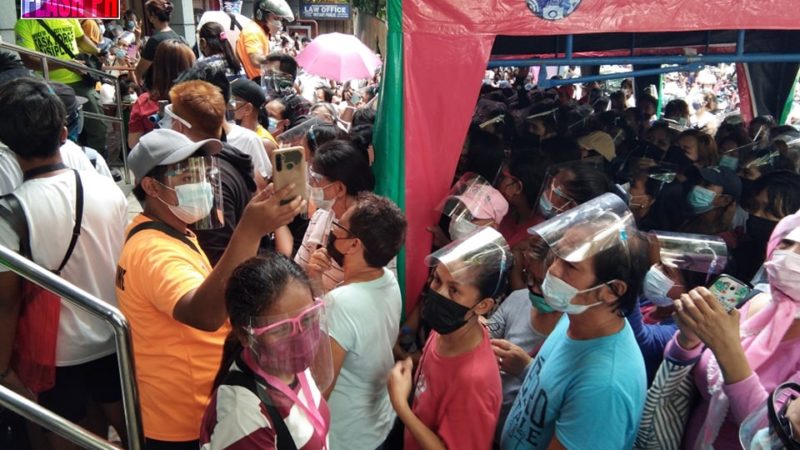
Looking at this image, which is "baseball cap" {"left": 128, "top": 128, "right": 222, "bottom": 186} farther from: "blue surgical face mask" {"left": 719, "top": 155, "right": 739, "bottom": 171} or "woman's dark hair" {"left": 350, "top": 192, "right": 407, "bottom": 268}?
"blue surgical face mask" {"left": 719, "top": 155, "right": 739, "bottom": 171}

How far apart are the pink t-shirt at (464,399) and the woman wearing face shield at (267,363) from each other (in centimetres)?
46

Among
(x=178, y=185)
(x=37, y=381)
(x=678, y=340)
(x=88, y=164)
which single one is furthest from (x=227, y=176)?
(x=678, y=340)

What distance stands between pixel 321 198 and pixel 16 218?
1421mm

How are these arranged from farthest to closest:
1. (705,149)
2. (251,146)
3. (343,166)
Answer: (705,149) → (251,146) → (343,166)

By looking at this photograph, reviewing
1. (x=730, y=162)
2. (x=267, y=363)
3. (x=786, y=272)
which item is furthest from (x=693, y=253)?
(x=730, y=162)

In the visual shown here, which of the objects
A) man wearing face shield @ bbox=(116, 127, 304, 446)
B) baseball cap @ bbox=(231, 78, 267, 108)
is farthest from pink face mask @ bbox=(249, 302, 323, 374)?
baseball cap @ bbox=(231, 78, 267, 108)

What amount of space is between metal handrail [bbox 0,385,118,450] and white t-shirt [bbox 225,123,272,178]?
2.10m

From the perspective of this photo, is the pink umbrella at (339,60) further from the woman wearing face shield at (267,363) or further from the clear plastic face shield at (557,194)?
the woman wearing face shield at (267,363)

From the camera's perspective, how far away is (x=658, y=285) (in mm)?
2270

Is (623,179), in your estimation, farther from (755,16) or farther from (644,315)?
(644,315)

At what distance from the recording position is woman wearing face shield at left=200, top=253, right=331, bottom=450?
4.64ft

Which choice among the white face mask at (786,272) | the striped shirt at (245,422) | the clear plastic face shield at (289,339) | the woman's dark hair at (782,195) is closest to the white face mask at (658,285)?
the white face mask at (786,272)

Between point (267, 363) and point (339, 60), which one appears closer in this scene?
point (267, 363)

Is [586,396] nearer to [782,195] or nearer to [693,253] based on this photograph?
[693,253]
